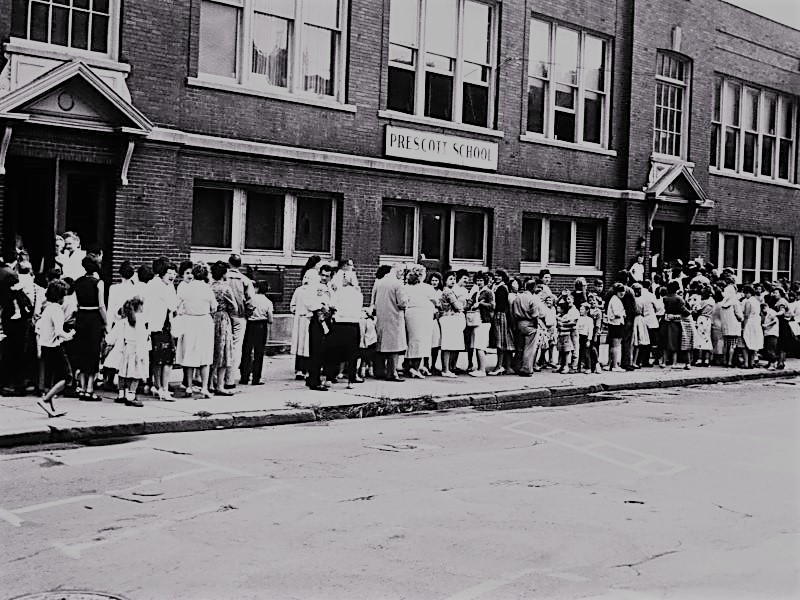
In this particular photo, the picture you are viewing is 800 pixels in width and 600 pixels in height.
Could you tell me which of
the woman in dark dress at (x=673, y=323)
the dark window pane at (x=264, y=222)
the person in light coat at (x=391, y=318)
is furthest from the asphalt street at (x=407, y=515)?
the woman in dark dress at (x=673, y=323)

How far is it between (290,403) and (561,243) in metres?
13.4

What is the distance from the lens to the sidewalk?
11.0m

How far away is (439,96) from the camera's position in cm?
2205

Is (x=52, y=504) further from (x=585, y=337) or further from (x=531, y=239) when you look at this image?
(x=531, y=239)

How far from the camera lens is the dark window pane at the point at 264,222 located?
Result: 62.3 feet

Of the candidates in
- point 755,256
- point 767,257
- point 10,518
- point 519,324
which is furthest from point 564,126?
point 10,518

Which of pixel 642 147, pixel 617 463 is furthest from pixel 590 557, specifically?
pixel 642 147

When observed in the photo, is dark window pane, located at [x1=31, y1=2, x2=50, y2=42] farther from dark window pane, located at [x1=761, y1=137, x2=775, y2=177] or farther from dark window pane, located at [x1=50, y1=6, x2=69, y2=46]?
dark window pane, located at [x1=761, y1=137, x2=775, y2=177]

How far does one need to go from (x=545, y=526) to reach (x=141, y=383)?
7778 mm

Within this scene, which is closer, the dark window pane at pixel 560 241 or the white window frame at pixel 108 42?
the white window frame at pixel 108 42

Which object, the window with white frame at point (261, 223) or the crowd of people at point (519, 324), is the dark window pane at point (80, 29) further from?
the crowd of people at point (519, 324)

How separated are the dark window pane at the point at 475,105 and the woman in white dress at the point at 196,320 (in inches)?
418

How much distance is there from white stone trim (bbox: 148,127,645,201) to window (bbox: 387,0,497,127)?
125 centimetres

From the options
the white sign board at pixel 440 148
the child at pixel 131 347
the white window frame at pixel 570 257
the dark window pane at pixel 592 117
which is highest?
the dark window pane at pixel 592 117
